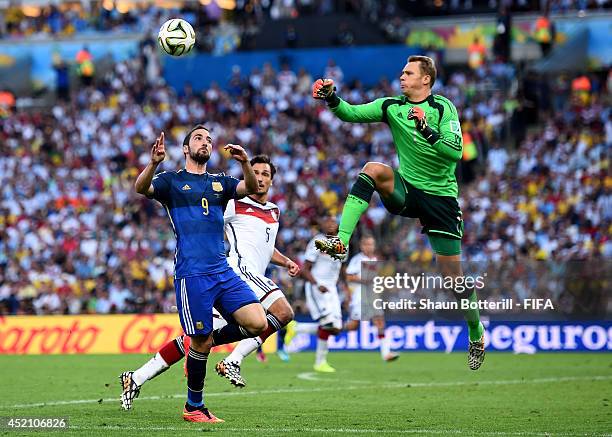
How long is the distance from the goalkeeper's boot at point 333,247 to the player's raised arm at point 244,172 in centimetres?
106

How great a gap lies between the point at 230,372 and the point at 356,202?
8.37ft

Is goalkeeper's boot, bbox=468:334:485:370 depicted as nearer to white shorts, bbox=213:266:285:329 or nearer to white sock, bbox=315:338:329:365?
white shorts, bbox=213:266:285:329

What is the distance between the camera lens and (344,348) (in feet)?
88.9

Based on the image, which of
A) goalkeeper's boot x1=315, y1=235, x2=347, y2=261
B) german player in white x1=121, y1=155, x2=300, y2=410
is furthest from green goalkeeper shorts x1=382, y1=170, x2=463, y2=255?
german player in white x1=121, y1=155, x2=300, y2=410

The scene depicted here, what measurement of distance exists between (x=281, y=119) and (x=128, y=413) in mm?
23441

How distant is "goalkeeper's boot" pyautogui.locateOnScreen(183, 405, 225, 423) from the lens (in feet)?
40.2

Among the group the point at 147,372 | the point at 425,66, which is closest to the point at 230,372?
the point at 147,372

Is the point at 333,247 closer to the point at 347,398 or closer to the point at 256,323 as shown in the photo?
the point at 256,323

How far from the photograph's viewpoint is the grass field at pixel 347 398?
468 inches

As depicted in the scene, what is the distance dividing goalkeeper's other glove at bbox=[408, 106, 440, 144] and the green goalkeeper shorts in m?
0.62

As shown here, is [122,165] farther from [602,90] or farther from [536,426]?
[536,426]

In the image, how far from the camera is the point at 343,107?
1248 centimetres

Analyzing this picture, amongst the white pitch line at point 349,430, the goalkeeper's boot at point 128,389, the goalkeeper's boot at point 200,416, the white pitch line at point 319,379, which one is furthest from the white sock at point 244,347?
the white pitch line at point 319,379

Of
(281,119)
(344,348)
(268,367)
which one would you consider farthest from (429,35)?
(268,367)
